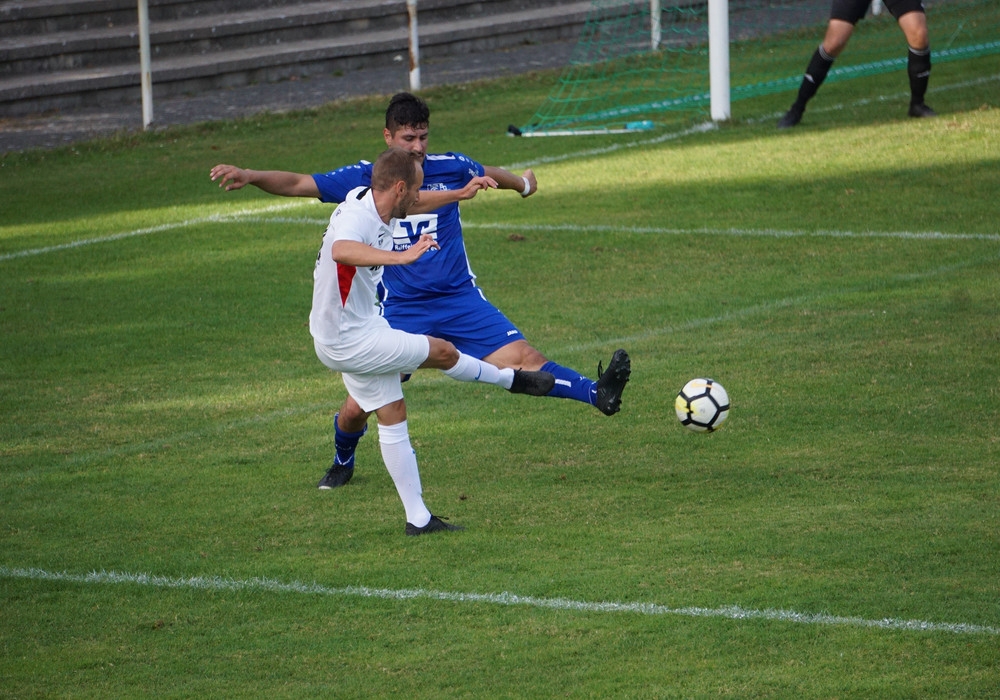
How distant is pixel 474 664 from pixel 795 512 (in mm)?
1765

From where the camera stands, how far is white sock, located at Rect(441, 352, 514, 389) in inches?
240

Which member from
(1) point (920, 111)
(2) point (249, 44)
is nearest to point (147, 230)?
(1) point (920, 111)

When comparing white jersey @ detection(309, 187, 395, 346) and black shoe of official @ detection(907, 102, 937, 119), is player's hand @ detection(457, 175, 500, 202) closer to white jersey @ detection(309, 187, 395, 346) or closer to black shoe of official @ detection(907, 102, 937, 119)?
white jersey @ detection(309, 187, 395, 346)

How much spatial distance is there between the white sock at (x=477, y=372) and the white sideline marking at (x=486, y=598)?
1254 mm

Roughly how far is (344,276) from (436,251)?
1.37 m

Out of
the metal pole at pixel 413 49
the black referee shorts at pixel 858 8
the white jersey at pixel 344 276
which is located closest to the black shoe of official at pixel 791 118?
the black referee shorts at pixel 858 8

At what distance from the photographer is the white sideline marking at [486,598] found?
461 centimetres

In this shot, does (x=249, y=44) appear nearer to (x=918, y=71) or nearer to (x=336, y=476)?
(x=918, y=71)

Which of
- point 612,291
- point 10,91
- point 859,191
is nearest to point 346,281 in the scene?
point 612,291

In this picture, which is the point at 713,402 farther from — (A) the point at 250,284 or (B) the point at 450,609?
(A) the point at 250,284

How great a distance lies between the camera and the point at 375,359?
561 centimetres

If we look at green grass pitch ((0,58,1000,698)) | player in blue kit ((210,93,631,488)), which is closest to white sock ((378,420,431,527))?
green grass pitch ((0,58,1000,698))

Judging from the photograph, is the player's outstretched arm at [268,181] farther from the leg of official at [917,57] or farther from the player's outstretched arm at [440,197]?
the leg of official at [917,57]

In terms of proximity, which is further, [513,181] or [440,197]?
[513,181]
